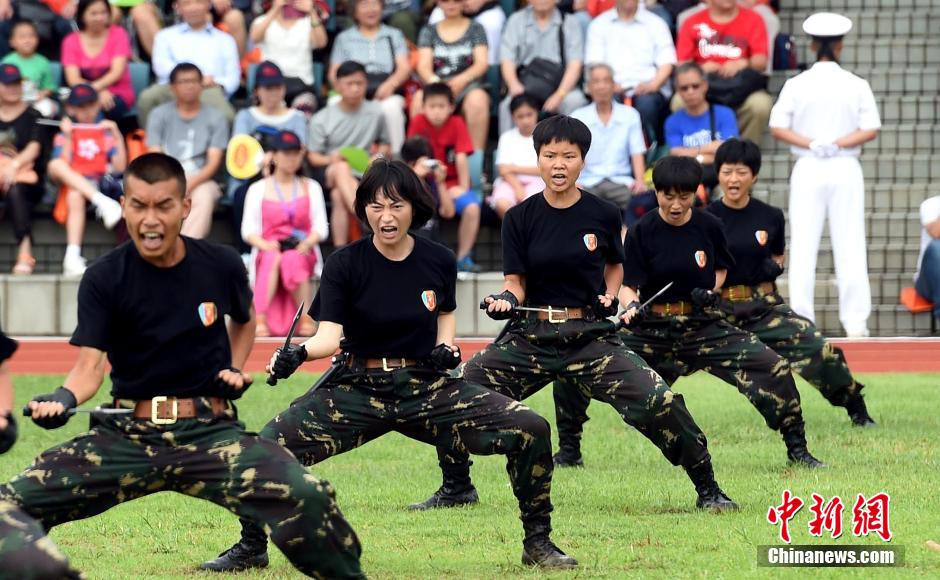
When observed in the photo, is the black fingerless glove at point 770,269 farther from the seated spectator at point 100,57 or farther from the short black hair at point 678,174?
the seated spectator at point 100,57

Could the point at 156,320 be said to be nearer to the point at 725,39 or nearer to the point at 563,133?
the point at 563,133

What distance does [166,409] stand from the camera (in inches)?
255

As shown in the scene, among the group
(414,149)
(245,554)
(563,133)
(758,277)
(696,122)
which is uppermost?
(696,122)

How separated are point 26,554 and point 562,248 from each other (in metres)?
3.82

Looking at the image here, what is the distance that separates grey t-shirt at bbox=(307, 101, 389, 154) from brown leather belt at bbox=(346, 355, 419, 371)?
30.2 feet

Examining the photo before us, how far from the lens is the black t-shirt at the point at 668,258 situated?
995 cm

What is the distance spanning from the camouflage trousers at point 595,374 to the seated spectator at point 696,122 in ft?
24.8

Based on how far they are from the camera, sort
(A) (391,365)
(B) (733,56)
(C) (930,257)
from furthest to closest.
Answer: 1. (B) (733,56)
2. (C) (930,257)
3. (A) (391,365)

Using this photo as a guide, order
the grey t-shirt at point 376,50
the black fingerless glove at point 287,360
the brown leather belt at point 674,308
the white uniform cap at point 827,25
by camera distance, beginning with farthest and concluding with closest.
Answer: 1. the grey t-shirt at point 376,50
2. the white uniform cap at point 827,25
3. the brown leather belt at point 674,308
4. the black fingerless glove at point 287,360

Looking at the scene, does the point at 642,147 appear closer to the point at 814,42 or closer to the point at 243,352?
the point at 814,42

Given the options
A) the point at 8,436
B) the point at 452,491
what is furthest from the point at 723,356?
the point at 8,436

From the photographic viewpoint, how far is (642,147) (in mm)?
16609

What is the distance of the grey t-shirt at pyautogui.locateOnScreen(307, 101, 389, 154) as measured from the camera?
55.1 ft

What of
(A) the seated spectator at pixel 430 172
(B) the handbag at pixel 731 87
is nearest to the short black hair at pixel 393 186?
(A) the seated spectator at pixel 430 172
